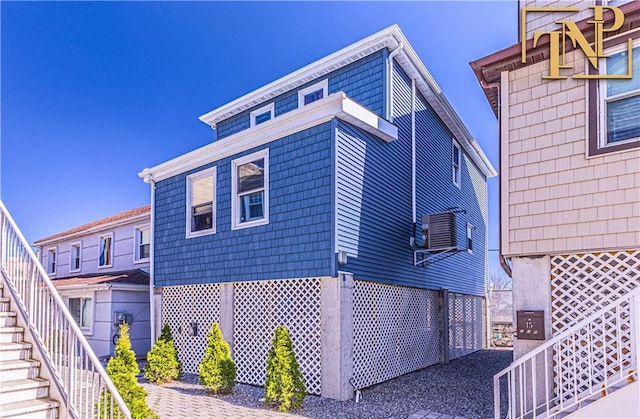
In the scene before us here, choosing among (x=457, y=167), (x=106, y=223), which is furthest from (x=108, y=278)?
(x=457, y=167)

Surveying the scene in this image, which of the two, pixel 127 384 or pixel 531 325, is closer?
pixel 127 384

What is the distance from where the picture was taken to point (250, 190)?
876 centimetres

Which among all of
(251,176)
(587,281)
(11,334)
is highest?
(251,176)

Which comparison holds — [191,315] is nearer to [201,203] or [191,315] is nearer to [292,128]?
[201,203]

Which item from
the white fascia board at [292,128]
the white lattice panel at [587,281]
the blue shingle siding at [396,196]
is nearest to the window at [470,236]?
the blue shingle siding at [396,196]

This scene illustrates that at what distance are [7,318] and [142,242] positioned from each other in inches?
350

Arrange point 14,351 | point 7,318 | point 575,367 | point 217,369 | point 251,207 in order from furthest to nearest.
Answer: point 251,207, point 217,369, point 7,318, point 14,351, point 575,367

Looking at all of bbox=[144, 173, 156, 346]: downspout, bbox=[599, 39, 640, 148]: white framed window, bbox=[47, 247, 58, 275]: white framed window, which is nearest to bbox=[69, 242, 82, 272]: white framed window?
bbox=[47, 247, 58, 275]: white framed window

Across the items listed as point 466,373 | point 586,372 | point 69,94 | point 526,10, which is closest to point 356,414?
point 586,372

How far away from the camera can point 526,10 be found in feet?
18.6

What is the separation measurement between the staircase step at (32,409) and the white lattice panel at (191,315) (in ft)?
15.4

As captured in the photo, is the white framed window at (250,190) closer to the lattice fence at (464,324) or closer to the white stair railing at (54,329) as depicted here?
the white stair railing at (54,329)

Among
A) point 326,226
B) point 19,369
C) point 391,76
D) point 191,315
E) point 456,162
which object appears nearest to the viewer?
point 19,369

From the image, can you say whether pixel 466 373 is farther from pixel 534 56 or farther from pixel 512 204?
pixel 534 56
